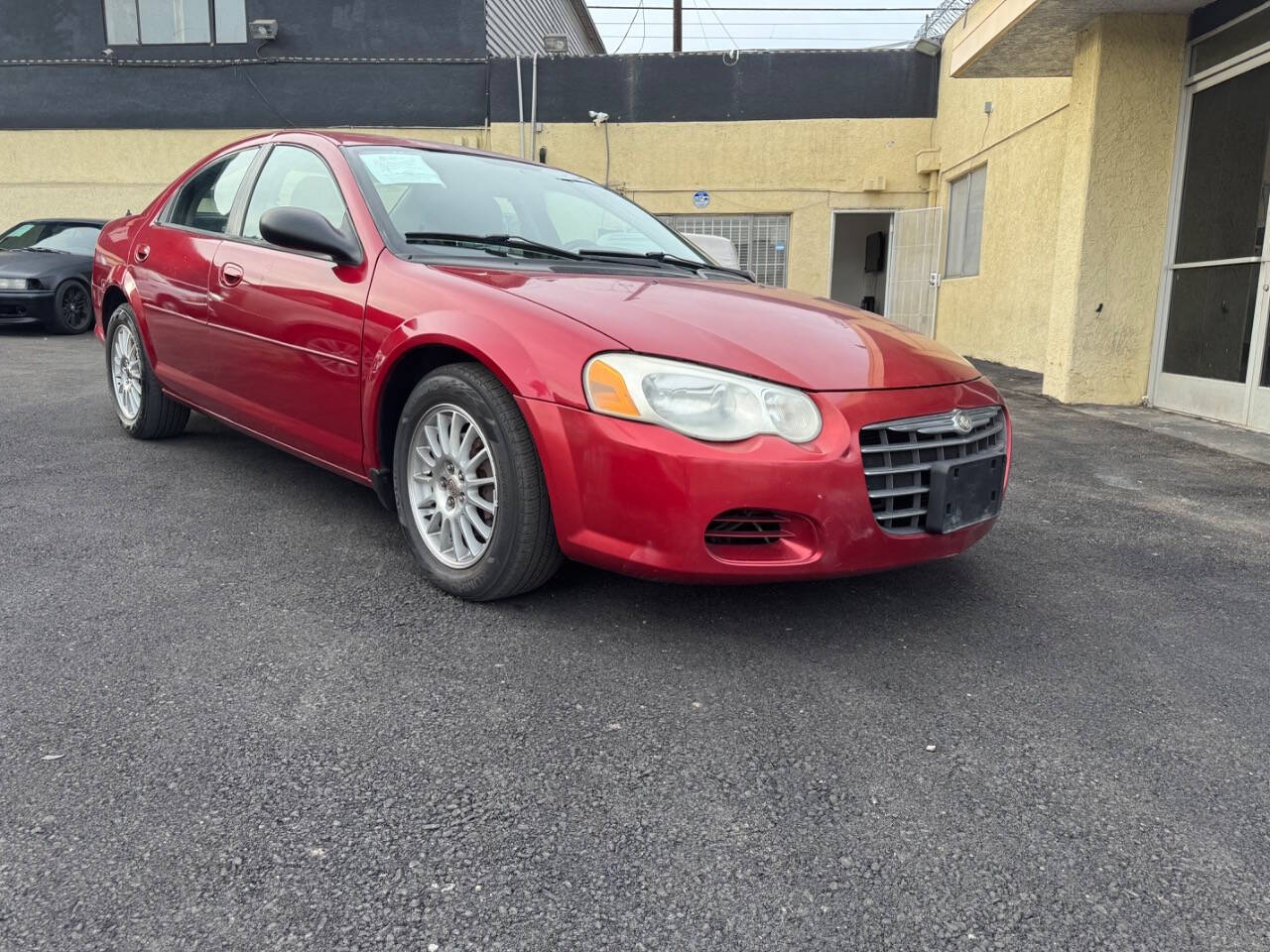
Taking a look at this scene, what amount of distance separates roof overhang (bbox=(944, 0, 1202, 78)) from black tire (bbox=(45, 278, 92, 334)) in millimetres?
10015

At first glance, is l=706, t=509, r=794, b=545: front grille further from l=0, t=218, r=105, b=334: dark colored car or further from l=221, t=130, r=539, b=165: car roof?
l=0, t=218, r=105, b=334: dark colored car

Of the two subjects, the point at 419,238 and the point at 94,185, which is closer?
the point at 419,238

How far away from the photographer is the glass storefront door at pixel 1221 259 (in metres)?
6.72

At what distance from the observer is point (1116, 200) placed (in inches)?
308

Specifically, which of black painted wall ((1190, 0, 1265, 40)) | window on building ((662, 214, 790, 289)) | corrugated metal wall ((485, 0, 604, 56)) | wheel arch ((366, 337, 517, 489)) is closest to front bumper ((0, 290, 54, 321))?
corrugated metal wall ((485, 0, 604, 56))

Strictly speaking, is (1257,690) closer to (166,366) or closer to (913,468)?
(913,468)

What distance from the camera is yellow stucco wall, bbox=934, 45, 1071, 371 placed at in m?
10.0

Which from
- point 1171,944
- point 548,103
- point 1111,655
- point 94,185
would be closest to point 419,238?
point 1111,655

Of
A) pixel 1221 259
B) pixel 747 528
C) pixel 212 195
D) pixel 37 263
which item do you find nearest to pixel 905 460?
pixel 747 528

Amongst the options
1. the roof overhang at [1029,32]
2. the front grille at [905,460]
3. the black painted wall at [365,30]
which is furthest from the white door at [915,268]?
the front grille at [905,460]

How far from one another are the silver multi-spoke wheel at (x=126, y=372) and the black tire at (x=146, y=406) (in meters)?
0.01

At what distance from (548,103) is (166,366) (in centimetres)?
1190

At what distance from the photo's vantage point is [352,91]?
1486 cm

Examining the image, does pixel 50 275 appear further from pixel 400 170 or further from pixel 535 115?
pixel 400 170
